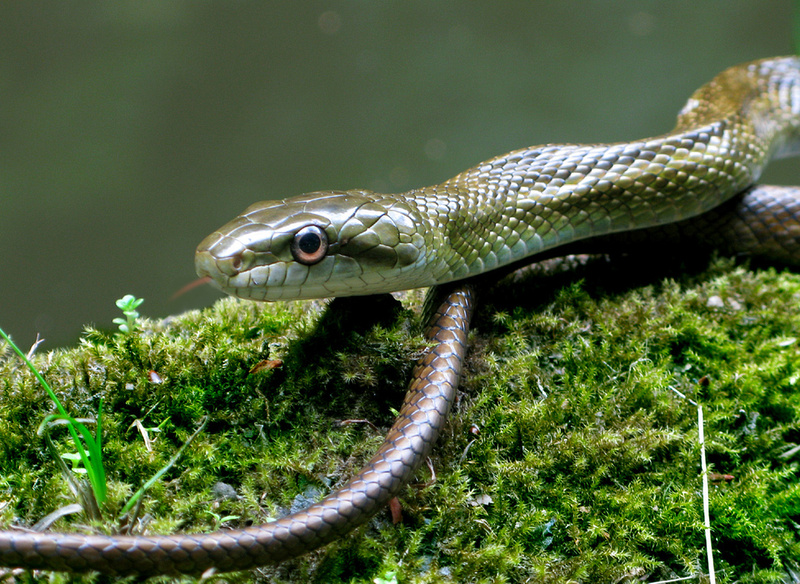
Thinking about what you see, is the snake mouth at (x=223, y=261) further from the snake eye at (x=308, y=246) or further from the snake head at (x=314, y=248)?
the snake eye at (x=308, y=246)

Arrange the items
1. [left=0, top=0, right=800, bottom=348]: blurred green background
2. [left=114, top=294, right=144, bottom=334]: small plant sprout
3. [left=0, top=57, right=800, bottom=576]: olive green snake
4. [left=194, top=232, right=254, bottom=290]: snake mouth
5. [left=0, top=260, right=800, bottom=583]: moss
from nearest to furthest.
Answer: [left=0, top=57, right=800, bottom=576]: olive green snake < [left=0, top=260, right=800, bottom=583]: moss < [left=194, top=232, right=254, bottom=290]: snake mouth < [left=114, top=294, right=144, bottom=334]: small plant sprout < [left=0, top=0, right=800, bottom=348]: blurred green background

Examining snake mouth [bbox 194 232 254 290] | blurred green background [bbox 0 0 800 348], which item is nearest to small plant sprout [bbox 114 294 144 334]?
snake mouth [bbox 194 232 254 290]

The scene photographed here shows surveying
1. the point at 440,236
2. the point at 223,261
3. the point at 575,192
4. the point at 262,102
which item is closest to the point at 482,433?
the point at 440,236

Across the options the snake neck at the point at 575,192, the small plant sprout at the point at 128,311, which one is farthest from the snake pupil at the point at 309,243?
the small plant sprout at the point at 128,311

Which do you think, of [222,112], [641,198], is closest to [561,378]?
[641,198]

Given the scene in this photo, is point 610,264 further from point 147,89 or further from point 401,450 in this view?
point 147,89

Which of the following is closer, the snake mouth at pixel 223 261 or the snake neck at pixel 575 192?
the snake mouth at pixel 223 261

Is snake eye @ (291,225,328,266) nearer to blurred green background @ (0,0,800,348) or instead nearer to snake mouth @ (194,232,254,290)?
snake mouth @ (194,232,254,290)
